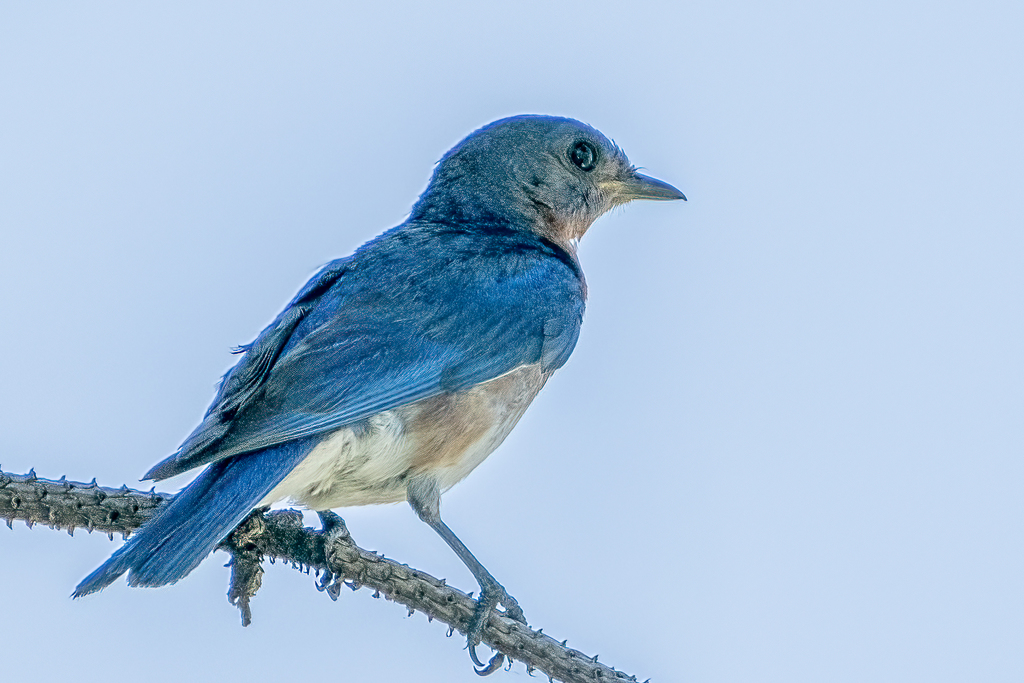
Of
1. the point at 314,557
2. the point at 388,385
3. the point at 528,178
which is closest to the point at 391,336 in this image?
the point at 388,385

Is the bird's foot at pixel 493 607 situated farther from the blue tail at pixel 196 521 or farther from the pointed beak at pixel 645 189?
the pointed beak at pixel 645 189

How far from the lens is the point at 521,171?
211 inches

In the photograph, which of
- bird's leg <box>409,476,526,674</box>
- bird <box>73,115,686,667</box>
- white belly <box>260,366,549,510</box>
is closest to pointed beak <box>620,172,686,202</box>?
bird <box>73,115,686,667</box>

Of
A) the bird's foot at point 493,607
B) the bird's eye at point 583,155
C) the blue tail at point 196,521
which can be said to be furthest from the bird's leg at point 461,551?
the bird's eye at point 583,155

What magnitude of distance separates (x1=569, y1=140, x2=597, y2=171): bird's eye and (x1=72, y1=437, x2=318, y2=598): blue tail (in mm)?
2324

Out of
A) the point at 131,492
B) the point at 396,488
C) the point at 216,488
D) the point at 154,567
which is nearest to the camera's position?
the point at 154,567

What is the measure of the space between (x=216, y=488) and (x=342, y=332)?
0.84 meters

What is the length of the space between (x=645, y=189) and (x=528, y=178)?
0.69m

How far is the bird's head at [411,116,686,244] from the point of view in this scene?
17.5ft

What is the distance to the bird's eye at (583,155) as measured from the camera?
18.0ft

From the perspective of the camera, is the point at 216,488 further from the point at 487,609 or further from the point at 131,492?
the point at 487,609

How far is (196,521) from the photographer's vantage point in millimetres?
3516

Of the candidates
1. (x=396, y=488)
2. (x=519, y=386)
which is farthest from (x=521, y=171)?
(x=396, y=488)

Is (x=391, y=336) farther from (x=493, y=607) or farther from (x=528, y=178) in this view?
(x=528, y=178)
